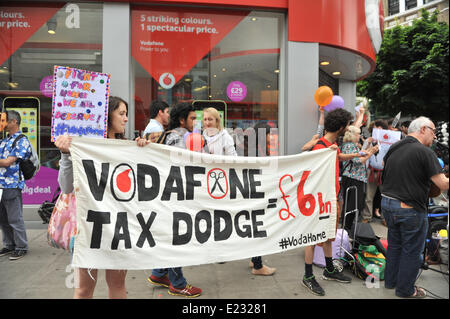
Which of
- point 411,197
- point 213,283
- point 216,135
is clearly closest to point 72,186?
point 216,135

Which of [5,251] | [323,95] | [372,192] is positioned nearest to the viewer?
[5,251]

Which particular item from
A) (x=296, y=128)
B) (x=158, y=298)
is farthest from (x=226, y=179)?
(x=296, y=128)

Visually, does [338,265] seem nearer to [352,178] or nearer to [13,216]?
[352,178]

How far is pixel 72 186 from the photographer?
2.55 m

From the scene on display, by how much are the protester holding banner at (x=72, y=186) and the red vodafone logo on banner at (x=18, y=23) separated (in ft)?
15.5

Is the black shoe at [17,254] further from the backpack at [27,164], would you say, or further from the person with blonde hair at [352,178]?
the person with blonde hair at [352,178]

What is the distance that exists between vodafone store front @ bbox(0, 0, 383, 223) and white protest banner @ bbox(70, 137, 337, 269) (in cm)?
276

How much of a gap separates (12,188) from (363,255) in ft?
16.4

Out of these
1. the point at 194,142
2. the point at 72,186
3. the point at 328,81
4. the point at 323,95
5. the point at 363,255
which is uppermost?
the point at 328,81

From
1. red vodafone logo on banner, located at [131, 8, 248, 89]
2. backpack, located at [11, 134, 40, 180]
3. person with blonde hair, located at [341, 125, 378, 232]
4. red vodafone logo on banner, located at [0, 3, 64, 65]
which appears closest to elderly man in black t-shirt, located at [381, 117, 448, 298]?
person with blonde hair, located at [341, 125, 378, 232]

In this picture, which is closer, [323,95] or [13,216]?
[13,216]

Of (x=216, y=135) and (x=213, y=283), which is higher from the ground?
(x=216, y=135)

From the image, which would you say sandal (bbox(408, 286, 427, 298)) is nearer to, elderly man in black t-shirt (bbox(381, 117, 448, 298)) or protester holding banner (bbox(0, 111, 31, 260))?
elderly man in black t-shirt (bbox(381, 117, 448, 298))

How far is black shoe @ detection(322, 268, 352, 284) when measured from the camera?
393cm
